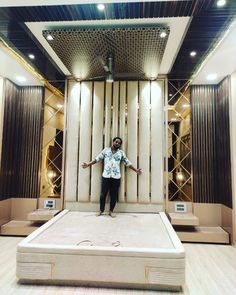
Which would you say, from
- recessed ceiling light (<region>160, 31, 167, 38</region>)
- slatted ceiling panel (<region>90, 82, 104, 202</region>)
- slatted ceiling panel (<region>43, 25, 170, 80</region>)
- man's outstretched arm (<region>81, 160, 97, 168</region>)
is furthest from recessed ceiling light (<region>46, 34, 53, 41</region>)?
man's outstretched arm (<region>81, 160, 97, 168</region>)

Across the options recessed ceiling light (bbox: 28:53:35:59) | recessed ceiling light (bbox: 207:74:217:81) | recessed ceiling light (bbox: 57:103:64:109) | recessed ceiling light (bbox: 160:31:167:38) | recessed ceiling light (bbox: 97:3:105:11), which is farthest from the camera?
recessed ceiling light (bbox: 57:103:64:109)

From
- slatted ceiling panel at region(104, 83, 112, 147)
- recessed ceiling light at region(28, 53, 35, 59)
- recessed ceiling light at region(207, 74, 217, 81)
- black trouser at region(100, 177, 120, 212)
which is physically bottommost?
black trouser at region(100, 177, 120, 212)

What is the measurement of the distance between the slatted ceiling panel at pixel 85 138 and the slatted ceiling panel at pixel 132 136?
0.70 meters

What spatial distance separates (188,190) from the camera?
3.89 meters

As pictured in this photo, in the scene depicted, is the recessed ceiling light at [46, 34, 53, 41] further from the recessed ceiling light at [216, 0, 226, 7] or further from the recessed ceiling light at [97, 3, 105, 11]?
the recessed ceiling light at [216, 0, 226, 7]

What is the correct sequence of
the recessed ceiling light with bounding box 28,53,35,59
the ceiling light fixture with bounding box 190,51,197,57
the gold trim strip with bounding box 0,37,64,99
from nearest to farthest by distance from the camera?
the gold trim strip with bounding box 0,37,64,99, the ceiling light fixture with bounding box 190,51,197,57, the recessed ceiling light with bounding box 28,53,35,59

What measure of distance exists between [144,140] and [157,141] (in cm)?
23

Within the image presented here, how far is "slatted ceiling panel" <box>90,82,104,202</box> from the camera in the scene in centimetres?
388

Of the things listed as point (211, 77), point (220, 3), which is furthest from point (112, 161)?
point (220, 3)

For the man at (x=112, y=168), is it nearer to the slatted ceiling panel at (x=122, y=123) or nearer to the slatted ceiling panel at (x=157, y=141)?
the slatted ceiling panel at (x=122, y=123)

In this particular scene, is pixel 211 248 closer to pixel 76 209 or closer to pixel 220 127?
pixel 220 127

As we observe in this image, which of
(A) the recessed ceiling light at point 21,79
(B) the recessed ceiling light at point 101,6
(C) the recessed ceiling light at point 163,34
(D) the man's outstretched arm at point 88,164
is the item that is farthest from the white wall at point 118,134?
(B) the recessed ceiling light at point 101,6

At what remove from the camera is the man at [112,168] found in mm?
3631

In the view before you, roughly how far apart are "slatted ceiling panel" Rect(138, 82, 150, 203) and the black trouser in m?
0.44
